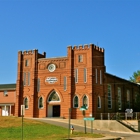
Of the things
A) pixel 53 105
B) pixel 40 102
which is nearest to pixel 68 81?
pixel 53 105

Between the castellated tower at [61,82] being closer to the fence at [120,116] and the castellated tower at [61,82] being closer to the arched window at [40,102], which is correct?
the arched window at [40,102]

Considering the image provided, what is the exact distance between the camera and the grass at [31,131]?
1095 inches

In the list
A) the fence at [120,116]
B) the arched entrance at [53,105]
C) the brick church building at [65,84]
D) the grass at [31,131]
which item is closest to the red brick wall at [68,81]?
the brick church building at [65,84]

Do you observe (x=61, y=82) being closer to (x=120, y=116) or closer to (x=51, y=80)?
(x=51, y=80)

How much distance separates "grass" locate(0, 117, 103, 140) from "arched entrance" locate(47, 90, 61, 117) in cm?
1339

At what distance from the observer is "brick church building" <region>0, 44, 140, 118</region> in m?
49.9

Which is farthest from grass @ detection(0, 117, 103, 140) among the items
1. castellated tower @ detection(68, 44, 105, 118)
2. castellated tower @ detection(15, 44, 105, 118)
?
castellated tower @ detection(68, 44, 105, 118)

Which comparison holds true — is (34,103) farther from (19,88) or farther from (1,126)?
(1,126)

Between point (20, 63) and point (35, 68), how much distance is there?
10.7ft

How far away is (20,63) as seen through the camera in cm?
5562

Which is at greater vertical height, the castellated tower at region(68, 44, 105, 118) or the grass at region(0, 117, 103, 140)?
the castellated tower at region(68, 44, 105, 118)

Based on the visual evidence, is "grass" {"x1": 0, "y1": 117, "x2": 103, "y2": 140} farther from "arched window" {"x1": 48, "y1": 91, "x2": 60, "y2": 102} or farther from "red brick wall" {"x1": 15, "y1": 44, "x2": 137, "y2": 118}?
"arched window" {"x1": 48, "y1": 91, "x2": 60, "y2": 102}

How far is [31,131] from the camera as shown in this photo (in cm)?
3216

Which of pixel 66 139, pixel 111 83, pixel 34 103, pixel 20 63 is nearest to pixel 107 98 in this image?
pixel 111 83
